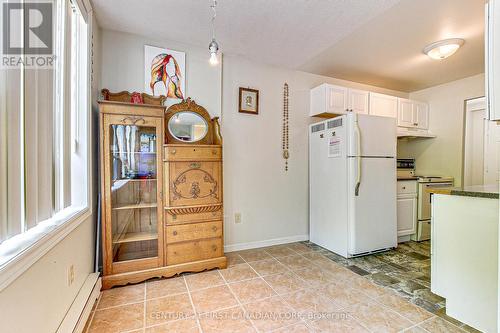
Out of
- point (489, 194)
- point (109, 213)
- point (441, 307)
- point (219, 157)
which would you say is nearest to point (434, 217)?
point (489, 194)

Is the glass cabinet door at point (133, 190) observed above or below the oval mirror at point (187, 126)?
below

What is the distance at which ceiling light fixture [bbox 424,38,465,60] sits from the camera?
2471mm

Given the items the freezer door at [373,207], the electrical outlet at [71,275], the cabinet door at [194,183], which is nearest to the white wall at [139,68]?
the cabinet door at [194,183]

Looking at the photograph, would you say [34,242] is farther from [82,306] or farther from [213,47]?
[213,47]

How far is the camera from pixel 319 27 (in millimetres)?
Result: 2273

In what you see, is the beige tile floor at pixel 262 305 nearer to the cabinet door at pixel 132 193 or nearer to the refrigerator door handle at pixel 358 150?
the cabinet door at pixel 132 193

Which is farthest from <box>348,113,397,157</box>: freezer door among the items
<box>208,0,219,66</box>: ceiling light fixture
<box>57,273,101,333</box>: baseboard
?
<box>57,273,101,333</box>: baseboard

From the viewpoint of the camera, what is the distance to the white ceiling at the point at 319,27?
6.45 feet

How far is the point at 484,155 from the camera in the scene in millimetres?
3414

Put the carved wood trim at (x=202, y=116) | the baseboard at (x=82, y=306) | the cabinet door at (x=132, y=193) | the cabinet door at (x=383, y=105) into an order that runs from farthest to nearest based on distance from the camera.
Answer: the cabinet door at (x=383, y=105), the carved wood trim at (x=202, y=116), the cabinet door at (x=132, y=193), the baseboard at (x=82, y=306)

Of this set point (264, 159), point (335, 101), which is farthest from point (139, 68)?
point (335, 101)

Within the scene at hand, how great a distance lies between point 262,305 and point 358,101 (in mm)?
2890

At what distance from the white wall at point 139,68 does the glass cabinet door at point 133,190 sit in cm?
59

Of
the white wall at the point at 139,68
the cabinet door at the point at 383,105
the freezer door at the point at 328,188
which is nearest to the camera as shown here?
the white wall at the point at 139,68
